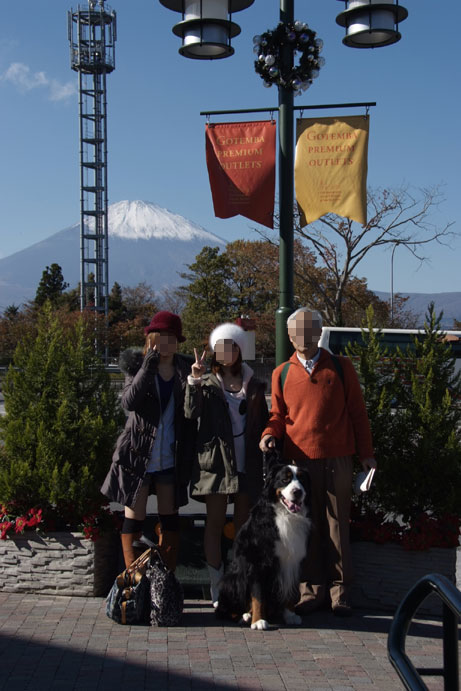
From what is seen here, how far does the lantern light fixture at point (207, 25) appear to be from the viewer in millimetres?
6297

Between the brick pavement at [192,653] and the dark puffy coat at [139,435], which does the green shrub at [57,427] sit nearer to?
the dark puffy coat at [139,435]

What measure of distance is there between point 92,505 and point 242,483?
1187 mm

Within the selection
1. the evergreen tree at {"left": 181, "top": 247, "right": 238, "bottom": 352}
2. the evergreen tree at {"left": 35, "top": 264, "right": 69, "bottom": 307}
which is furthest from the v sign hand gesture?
the evergreen tree at {"left": 35, "top": 264, "right": 69, "bottom": 307}

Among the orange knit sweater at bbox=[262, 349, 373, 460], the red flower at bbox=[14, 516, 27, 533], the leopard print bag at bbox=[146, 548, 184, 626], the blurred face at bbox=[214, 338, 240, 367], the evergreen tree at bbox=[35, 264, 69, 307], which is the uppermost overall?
the evergreen tree at bbox=[35, 264, 69, 307]

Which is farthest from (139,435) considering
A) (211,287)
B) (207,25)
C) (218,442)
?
(211,287)

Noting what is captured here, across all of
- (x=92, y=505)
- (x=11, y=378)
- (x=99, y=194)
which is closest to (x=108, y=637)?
(x=92, y=505)

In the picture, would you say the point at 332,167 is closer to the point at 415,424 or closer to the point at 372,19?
the point at 372,19

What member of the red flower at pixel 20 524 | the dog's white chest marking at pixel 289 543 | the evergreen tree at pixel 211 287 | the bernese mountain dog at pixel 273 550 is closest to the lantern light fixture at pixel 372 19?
the bernese mountain dog at pixel 273 550

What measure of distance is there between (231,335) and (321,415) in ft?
2.74

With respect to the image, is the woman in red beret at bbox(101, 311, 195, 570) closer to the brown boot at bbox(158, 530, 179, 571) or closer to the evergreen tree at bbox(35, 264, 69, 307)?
the brown boot at bbox(158, 530, 179, 571)

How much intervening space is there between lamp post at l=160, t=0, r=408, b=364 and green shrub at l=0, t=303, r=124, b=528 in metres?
1.55

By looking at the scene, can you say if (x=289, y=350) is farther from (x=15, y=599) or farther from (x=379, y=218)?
(x=379, y=218)

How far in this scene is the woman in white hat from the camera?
495 centimetres

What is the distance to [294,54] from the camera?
242 inches
